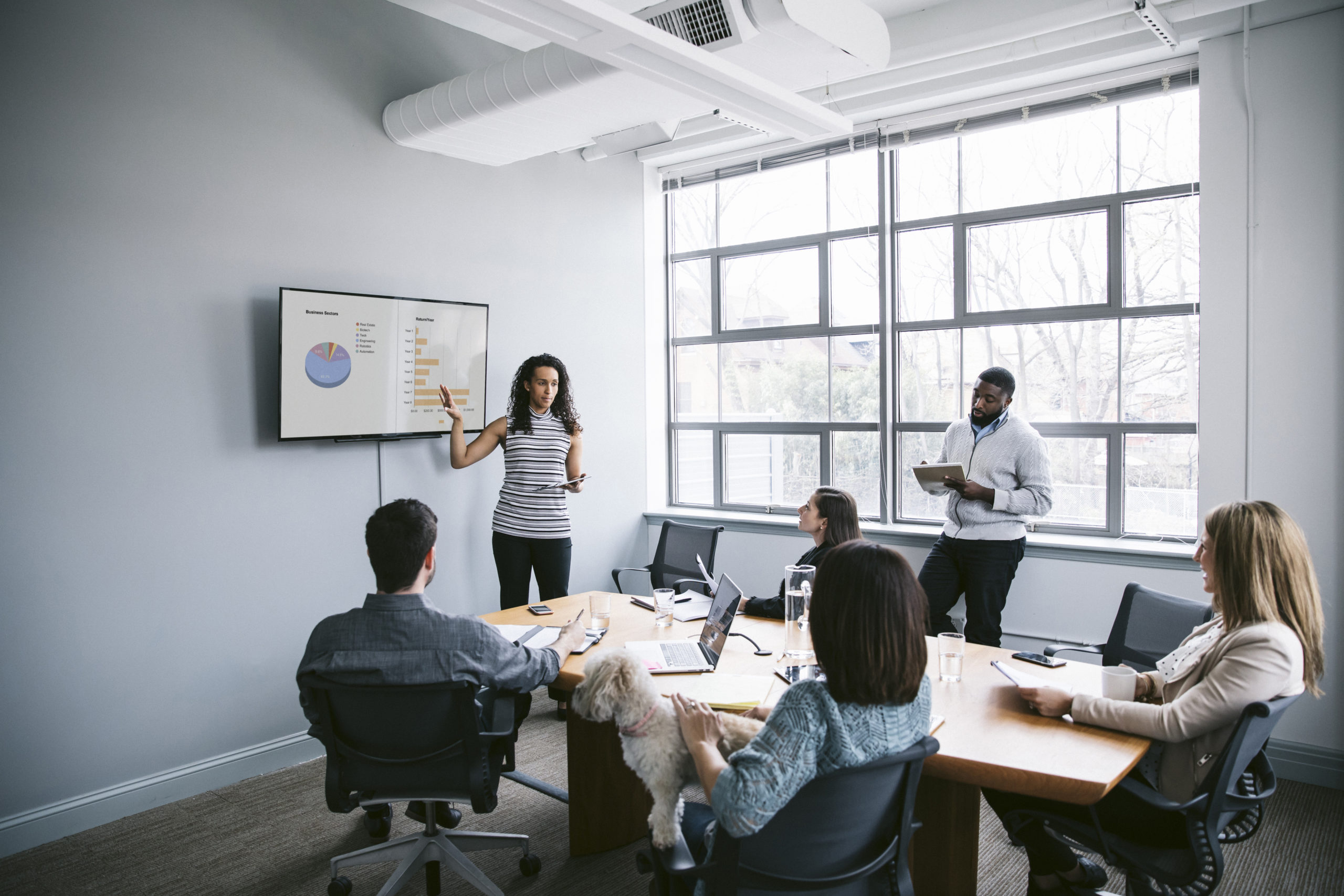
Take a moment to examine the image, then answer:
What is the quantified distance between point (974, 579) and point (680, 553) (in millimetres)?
1310

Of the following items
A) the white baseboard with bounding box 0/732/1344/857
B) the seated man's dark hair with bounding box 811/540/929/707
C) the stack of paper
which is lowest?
the white baseboard with bounding box 0/732/1344/857

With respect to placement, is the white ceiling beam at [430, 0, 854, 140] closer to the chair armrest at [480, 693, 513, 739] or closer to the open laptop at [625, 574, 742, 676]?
the open laptop at [625, 574, 742, 676]

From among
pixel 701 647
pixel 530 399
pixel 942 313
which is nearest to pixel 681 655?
pixel 701 647

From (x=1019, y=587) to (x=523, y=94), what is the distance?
308cm

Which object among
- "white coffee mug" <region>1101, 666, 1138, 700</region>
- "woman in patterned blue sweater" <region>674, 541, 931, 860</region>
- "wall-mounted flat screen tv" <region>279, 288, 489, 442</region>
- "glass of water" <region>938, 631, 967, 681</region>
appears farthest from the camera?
"wall-mounted flat screen tv" <region>279, 288, 489, 442</region>

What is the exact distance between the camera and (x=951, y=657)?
7.06ft

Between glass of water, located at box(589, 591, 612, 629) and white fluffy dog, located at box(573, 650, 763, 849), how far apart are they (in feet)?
3.29

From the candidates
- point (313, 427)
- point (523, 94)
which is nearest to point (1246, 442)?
point (523, 94)

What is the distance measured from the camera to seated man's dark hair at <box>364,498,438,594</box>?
201 cm

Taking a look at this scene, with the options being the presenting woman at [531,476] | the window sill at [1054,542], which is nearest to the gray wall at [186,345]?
the presenting woman at [531,476]

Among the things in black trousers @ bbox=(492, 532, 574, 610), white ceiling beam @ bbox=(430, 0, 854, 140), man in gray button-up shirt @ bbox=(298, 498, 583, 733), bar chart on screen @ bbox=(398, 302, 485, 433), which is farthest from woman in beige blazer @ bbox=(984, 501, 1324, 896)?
bar chart on screen @ bbox=(398, 302, 485, 433)

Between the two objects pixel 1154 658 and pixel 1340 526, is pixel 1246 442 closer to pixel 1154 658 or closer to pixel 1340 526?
pixel 1340 526

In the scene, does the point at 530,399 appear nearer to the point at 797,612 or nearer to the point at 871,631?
the point at 797,612

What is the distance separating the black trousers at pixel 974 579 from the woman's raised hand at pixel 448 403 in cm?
220
